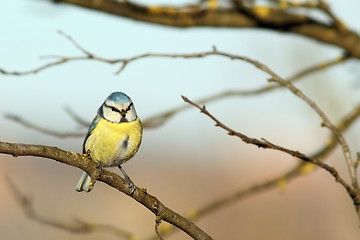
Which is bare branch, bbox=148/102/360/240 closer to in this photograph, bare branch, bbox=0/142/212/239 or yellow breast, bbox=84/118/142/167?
yellow breast, bbox=84/118/142/167

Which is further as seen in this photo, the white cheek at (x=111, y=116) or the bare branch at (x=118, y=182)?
the white cheek at (x=111, y=116)

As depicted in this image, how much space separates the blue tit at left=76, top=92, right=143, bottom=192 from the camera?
339 centimetres

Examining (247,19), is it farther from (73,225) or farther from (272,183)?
(73,225)

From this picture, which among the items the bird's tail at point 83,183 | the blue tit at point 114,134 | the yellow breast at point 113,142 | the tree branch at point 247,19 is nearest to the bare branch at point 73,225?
the bird's tail at point 83,183

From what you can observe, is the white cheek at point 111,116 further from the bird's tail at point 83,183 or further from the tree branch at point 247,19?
the tree branch at point 247,19

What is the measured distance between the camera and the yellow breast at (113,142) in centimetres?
338

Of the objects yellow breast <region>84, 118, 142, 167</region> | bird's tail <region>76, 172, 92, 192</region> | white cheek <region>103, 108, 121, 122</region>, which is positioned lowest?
bird's tail <region>76, 172, 92, 192</region>

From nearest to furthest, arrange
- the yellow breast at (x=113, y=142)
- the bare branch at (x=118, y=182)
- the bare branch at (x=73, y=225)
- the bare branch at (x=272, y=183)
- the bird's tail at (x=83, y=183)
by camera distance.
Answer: the bare branch at (x=118, y=182) < the yellow breast at (x=113, y=142) < the bird's tail at (x=83, y=183) < the bare branch at (x=73, y=225) < the bare branch at (x=272, y=183)

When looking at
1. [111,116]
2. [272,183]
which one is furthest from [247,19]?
[111,116]

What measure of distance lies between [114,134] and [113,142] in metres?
0.05

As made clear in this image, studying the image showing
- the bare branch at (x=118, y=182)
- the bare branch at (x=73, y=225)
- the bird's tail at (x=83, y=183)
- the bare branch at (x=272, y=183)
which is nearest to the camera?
the bare branch at (x=118, y=182)

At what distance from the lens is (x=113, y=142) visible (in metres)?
3.38

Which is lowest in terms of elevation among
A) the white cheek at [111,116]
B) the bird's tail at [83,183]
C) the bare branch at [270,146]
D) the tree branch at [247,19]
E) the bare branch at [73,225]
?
the bare branch at [73,225]

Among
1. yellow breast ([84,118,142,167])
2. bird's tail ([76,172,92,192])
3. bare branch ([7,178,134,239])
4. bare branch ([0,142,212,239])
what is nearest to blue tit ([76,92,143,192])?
yellow breast ([84,118,142,167])
